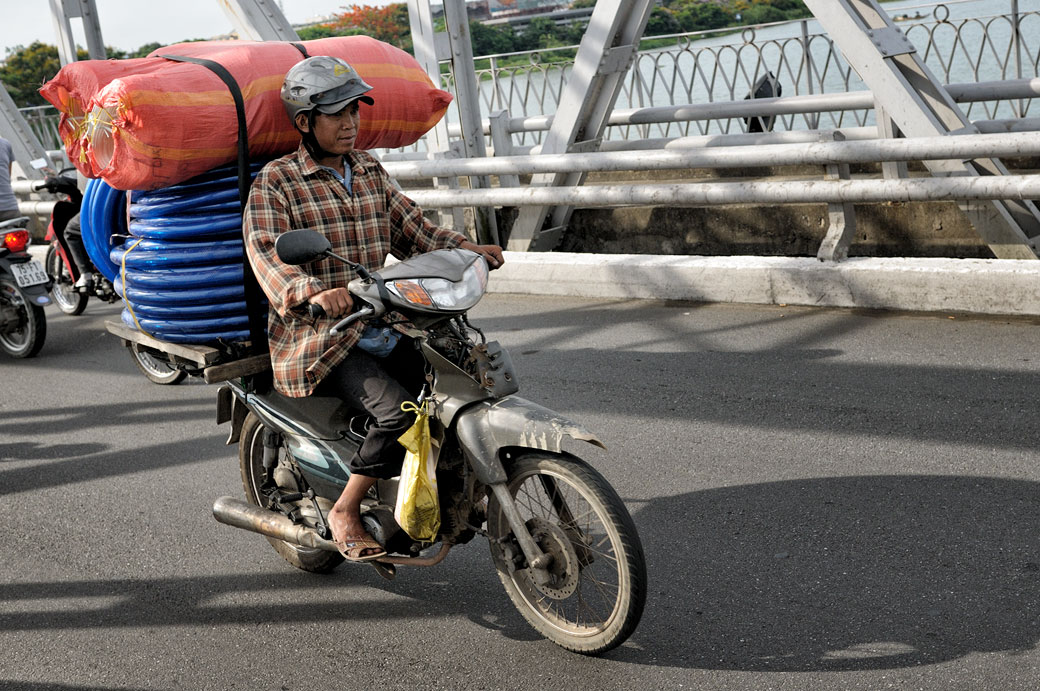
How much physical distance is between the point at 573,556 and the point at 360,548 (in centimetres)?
77

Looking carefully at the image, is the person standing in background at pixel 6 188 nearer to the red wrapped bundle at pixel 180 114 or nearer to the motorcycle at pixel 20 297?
the motorcycle at pixel 20 297

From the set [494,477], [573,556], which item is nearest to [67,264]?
[494,477]

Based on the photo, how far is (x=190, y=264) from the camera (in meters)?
4.61

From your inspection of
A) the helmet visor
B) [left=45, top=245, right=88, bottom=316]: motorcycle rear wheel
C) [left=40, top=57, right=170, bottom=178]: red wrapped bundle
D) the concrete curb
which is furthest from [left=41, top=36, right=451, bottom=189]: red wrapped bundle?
[left=45, top=245, right=88, bottom=316]: motorcycle rear wheel

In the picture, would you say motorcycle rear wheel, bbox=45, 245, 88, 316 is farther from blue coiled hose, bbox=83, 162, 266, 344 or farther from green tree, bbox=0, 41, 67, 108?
green tree, bbox=0, 41, 67, 108

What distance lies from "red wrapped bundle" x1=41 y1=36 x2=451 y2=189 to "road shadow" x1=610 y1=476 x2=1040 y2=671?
218 centimetres

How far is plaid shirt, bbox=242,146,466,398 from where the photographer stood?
3910 millimetres

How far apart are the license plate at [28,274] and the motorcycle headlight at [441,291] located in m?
6.57

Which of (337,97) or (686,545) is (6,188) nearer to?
(337,97)

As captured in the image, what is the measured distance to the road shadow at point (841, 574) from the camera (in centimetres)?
362

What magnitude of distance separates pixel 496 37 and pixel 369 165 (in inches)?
418

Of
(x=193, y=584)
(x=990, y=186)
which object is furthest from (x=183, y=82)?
(x=990, y=186)

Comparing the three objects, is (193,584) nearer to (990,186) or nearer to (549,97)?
(990,186)

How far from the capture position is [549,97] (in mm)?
13984
